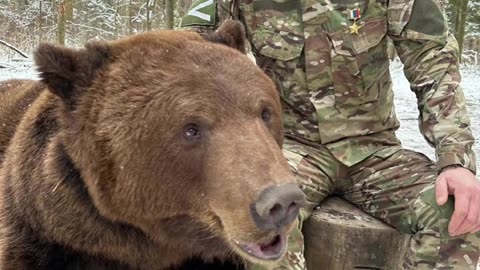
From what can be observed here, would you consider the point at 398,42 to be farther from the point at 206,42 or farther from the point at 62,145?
the point at 62,145

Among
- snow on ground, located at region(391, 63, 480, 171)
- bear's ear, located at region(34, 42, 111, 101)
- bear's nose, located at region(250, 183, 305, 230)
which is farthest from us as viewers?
snow on ground, located at region(391, 63, 480, 171)

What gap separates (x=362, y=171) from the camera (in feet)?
11.0

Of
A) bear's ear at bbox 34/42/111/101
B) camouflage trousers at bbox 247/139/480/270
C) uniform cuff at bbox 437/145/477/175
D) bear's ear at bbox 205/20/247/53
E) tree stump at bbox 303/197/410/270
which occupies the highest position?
bear's ear at bbox 205/20/247/53

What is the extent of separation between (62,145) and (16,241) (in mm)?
475

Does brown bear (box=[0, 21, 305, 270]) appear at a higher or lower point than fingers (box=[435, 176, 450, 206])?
higher

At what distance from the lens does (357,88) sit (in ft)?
11.3

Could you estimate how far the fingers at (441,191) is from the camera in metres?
2.74

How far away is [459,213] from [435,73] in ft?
2.73

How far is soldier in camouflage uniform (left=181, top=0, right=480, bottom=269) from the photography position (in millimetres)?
3150

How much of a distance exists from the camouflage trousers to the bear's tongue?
2.31 ft

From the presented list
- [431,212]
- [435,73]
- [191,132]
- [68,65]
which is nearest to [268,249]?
[191,132]

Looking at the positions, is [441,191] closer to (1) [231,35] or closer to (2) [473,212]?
(2) [473,212]

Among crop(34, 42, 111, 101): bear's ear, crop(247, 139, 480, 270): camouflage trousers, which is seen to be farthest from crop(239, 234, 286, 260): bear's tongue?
crop(34, 42, 111, 101): bear's ear

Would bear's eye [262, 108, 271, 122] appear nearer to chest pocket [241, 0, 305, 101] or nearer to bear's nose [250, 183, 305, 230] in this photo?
bear's nose [250, 183, 305, 230]
